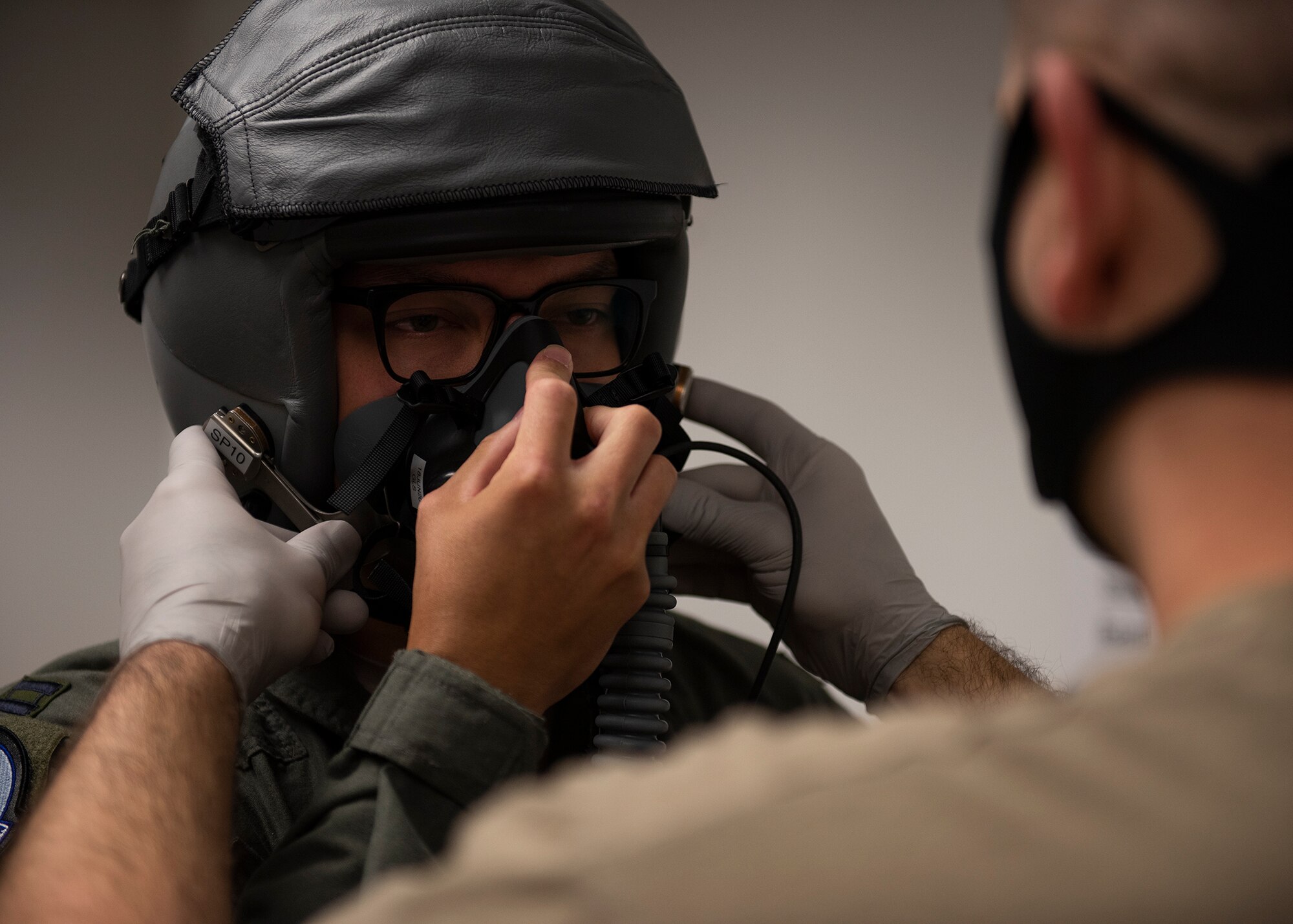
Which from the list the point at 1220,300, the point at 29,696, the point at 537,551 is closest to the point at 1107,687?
the point at 1220,300

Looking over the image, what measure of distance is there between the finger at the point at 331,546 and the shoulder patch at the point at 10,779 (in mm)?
350

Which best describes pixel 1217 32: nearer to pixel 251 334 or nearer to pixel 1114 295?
pixel 1114 295

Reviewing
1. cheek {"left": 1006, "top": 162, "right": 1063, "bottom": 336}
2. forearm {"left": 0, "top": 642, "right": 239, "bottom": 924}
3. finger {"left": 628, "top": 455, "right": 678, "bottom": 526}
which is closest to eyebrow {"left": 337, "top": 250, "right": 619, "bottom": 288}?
finger {"left": 628, "top": 455, "right": 678, "bottom": 526}

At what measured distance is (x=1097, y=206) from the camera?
0.50m

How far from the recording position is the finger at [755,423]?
5.46 ft

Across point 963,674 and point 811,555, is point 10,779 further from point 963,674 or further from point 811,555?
point 963,674

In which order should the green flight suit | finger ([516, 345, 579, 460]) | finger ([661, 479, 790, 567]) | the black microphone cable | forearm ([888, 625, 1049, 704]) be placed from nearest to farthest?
1. the green flight suit
2. finger ([516, 345, 579, 460])
3. the black microphone cable
4. forearm ([888, 625, 1049, 704])
5. finger ([661, 479, 790, 567])

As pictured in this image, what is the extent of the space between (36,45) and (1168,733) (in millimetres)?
2751

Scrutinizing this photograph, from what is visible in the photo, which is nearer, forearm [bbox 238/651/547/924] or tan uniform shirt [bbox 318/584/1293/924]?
tan uniform shirt [bbox 318/584/1293/924]

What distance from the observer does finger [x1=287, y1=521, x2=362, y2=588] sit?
1220mm

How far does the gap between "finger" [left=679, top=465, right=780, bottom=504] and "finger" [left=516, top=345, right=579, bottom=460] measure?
1.94 feet

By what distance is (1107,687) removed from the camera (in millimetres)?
424

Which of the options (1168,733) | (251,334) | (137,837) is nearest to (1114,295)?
(1168,733)

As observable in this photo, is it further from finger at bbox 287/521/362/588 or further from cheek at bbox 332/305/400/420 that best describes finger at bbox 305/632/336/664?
cheek at bbox 332/305/400/420
